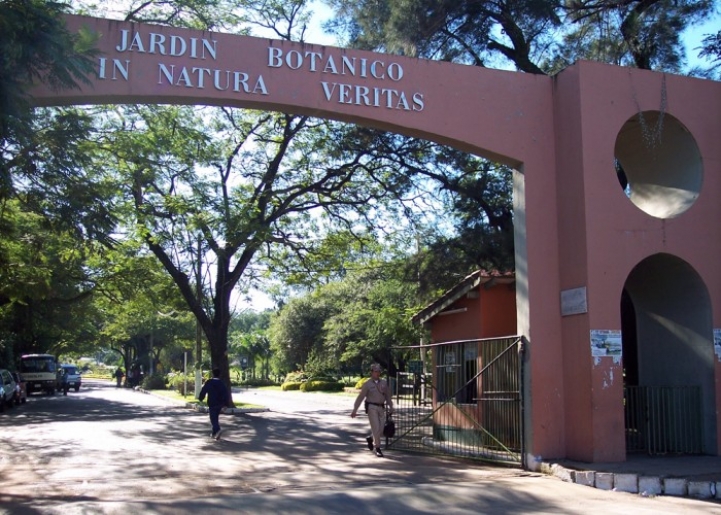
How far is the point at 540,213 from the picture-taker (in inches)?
504

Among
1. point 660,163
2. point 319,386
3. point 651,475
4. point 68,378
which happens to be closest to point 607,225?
point 660,163

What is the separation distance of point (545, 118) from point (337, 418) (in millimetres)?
14199

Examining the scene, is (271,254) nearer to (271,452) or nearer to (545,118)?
(271,452)

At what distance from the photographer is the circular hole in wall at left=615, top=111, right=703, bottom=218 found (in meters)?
13.2

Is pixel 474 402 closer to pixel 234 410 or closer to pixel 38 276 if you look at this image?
pixel 234 410

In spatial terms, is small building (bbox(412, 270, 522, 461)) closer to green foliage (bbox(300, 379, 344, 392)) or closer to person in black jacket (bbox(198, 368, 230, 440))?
person in black jacket (bbox(198, 368, 230, 440))

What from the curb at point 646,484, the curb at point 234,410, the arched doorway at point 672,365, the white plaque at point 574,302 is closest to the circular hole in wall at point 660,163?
the arched doorway at point 672,365

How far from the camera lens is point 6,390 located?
2894 cm

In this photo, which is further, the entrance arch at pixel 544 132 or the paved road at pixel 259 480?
the entrance arch at pixel 544 132

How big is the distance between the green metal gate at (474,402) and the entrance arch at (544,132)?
591 mm

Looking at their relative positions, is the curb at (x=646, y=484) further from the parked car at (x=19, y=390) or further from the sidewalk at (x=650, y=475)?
the parked car at (x=19, y=390)

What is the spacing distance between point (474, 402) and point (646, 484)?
5020 mm

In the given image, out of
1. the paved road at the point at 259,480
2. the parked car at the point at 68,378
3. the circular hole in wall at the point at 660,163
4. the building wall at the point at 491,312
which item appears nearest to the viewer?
the paved road at the point at 259,480

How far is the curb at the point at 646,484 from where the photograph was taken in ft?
32.3
